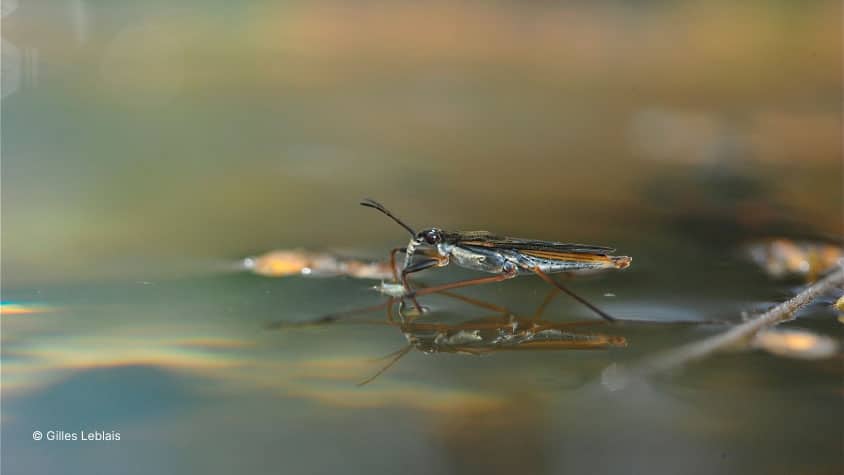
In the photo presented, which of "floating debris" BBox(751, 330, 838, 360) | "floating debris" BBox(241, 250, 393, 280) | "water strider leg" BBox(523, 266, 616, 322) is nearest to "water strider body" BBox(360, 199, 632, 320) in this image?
"water strider leg" BBox(523, 266, 616, 322)

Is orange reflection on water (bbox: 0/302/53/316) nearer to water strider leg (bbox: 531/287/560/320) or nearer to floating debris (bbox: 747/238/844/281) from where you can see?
water strider leg (bbox: 531/287/560/320)

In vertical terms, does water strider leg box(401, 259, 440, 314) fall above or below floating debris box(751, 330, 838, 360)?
below

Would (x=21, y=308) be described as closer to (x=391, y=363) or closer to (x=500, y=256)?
(x=391, y=363)

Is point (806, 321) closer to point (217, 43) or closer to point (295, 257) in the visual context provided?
point (295, 257)

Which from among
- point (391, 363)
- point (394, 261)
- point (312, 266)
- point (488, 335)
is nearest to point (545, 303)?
point (488, 335)

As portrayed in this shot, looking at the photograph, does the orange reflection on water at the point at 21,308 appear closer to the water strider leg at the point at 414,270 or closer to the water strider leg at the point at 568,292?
the water strider leg at the point at 414,270

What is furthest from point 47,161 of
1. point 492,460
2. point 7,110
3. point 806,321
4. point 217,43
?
point 806,321
